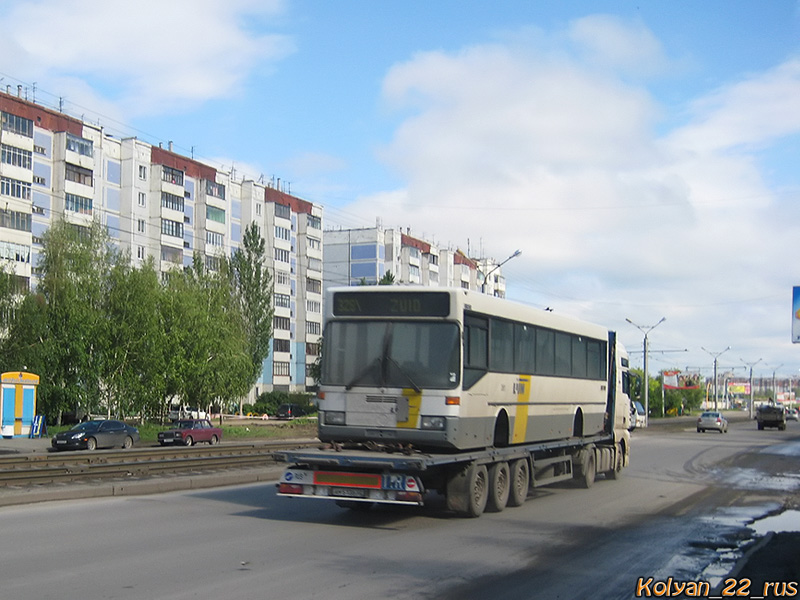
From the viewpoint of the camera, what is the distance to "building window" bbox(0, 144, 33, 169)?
2586 inches

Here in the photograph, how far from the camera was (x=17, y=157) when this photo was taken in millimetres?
66625

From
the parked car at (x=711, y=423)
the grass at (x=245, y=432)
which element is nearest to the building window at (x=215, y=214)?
the grass at (x=245, y=432)

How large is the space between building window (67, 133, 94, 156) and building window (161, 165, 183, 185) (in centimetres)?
904

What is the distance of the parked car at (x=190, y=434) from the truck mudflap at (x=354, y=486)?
87.5 feet

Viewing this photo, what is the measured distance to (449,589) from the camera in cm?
881

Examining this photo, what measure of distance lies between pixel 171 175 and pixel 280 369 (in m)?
25.5

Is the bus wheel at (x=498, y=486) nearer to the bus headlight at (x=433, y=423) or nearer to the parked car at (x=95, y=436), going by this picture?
the bus headlight at (x=433, y=423)

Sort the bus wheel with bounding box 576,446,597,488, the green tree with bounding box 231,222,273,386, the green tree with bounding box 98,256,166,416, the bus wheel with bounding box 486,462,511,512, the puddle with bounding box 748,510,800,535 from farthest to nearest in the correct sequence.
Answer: the green tree with bounding box 231,222,273,386 < the green tree with bounding box 98,256,166,416 < the bus wheel with bounding box 576,446,597,488 < the bus wheel with bounding box 486,462,511,512 < the puddle with bounding box 748,510,800,535

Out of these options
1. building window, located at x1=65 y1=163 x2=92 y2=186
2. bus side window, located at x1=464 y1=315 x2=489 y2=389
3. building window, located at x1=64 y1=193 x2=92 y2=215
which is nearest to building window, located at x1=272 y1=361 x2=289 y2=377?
building window, located at x1=64 y1=193 x2=92 y2=215

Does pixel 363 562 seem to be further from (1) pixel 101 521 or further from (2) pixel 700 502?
(2) pixel 700 502

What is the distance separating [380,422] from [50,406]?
126 ft

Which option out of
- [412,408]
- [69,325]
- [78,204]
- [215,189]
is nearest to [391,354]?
[412,408]

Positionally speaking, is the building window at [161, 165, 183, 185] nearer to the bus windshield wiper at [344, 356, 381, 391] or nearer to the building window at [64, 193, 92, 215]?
the building window at [64, 193, 92, 215]

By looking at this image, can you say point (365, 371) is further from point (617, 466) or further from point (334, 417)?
point (617, 466)
